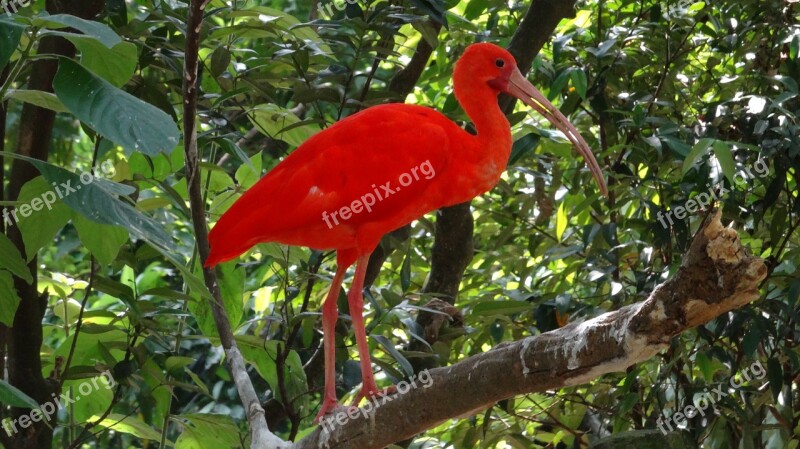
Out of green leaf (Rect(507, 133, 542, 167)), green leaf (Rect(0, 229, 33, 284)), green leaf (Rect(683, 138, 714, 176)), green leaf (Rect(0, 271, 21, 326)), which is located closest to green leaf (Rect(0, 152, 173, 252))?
green leaf (Rect(0, 229, 33, 284))

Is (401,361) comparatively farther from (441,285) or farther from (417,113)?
(441,285)

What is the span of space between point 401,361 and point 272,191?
662 millimetres

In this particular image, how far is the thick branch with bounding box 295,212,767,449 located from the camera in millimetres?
1888

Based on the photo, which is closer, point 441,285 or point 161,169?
point 161,169

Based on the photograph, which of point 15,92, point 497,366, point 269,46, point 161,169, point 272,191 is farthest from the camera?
point 269,46

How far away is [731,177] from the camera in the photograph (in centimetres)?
305

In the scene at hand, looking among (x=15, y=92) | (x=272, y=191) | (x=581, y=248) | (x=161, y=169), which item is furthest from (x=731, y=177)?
(x=15, y=92)

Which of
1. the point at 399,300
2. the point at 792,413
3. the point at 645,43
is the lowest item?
the point at 792,413

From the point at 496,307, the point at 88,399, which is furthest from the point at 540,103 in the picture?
the point at 88,399

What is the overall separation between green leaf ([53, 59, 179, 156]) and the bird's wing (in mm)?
929

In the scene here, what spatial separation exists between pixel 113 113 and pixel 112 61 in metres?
0.57

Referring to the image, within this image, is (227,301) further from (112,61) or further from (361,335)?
(112,61)

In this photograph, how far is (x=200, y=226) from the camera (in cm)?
303

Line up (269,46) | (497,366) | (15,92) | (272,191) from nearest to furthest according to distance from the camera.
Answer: (497,366)
(15,92)
(272,191)
(269,46)
